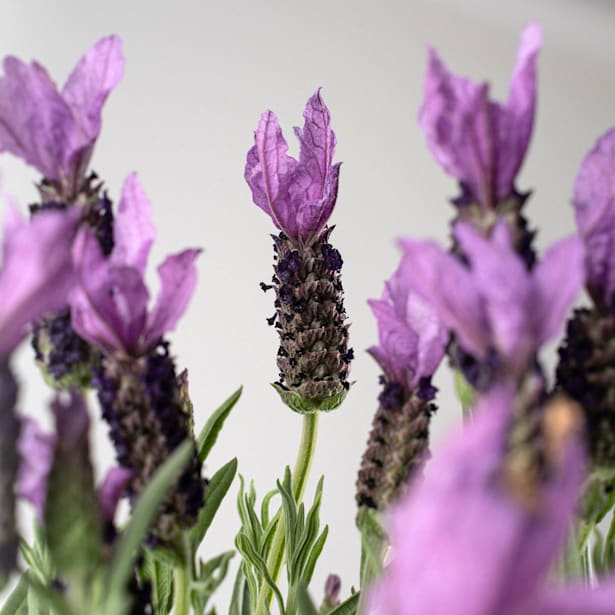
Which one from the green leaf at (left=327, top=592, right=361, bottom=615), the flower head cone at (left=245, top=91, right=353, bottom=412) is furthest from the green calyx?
the green leaf at (left=327, top=592, right=361, bottom=615)

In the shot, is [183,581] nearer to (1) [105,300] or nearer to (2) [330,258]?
(1) [105,300]

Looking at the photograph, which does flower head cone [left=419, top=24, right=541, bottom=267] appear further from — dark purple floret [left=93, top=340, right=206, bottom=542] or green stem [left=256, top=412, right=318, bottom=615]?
green stem [left=256, top=412, right=318, bottom=615]

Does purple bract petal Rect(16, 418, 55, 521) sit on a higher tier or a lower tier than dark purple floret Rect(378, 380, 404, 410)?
lower

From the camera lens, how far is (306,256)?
Result: 0.50 meters

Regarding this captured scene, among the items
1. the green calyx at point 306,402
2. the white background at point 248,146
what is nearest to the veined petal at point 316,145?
the green calyx at point 306,402

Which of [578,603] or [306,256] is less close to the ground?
[306,256]

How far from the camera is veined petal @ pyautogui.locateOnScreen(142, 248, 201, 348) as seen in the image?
0.32 m

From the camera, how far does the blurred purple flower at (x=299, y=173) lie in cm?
47

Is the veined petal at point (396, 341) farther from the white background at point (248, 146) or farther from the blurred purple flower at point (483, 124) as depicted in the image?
the white background at point (248, 146)

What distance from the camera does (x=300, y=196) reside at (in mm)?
497

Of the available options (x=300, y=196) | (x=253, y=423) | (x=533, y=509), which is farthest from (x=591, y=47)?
(x=533, y=509)

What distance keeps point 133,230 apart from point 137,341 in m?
0.04

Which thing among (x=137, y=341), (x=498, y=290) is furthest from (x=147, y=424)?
(x=498, y=290)

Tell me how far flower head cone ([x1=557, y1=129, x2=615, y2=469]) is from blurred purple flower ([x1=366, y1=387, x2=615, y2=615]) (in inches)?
4.2
